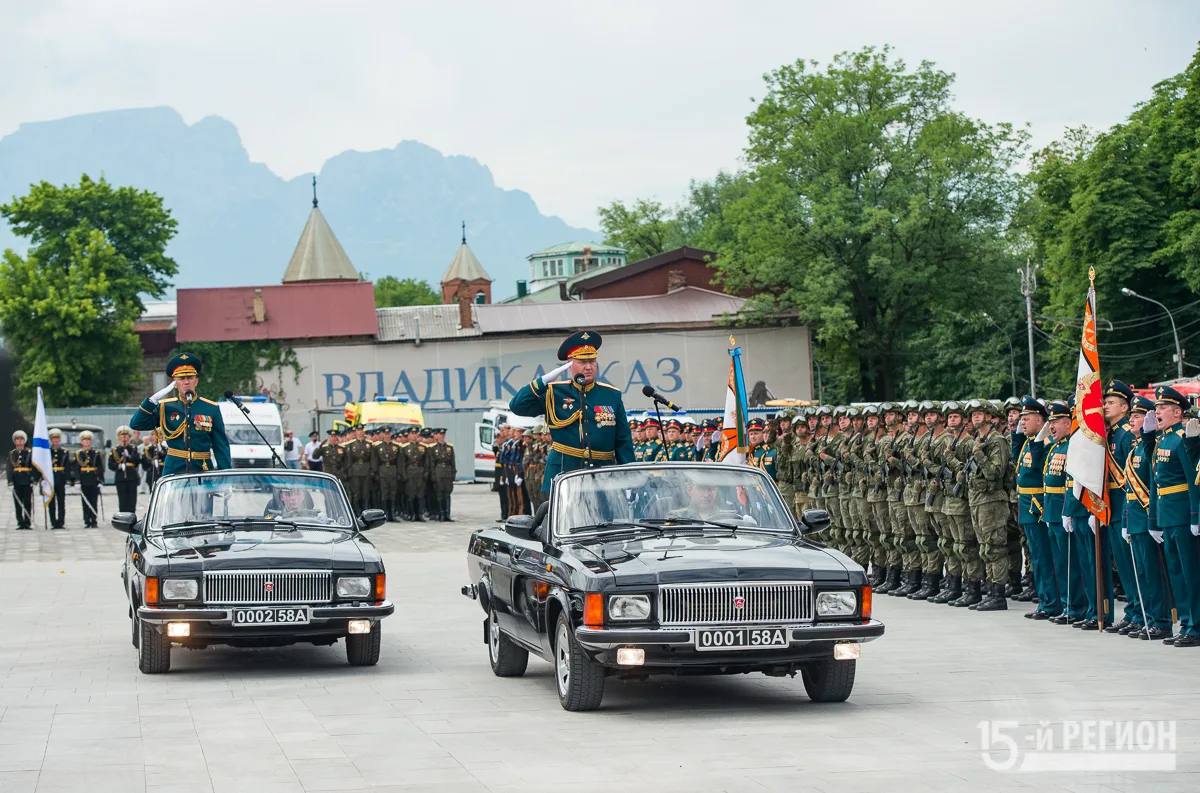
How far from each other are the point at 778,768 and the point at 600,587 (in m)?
1.97

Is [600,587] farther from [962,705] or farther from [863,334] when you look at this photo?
[863,334]

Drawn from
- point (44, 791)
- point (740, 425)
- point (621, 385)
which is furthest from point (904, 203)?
point (44, 791)

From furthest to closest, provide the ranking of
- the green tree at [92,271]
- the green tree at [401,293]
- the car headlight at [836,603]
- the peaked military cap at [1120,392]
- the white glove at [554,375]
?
1. the green tree at [401,293]
2. the green tree at [92,271]
3. the peaked military cap at [1120,392]
4. the white glove at [554,375]
5. the car headlight at [836,603]

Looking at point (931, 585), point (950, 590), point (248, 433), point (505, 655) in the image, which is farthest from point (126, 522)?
point (248, 433)

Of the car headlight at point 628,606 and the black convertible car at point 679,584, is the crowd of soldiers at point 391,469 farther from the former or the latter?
the car headlight at point 628,606

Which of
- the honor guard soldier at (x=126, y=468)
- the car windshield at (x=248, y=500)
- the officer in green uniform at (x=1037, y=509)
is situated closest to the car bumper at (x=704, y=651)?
the car windshield at (x=248, y=500)

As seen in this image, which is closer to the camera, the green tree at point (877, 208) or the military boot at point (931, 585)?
the military boot at point (931, 585)

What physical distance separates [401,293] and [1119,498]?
468ft

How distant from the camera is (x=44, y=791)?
8.10 m

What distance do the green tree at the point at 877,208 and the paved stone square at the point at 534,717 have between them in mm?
47684

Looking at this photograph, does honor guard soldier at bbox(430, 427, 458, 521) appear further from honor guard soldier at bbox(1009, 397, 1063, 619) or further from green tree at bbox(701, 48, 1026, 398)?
green tree at bbox(701, 48, 1026, 398)

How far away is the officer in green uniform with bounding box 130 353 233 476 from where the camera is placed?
52.4 feet

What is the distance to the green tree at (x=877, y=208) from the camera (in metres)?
62.5

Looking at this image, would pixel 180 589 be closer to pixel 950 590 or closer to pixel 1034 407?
pixel 1034 407
